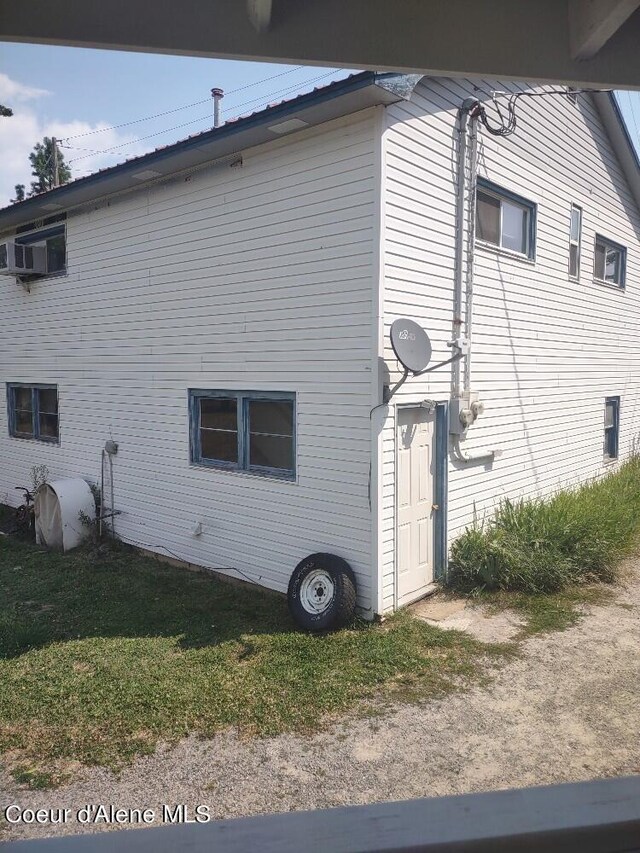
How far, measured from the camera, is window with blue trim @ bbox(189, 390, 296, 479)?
7375 mm

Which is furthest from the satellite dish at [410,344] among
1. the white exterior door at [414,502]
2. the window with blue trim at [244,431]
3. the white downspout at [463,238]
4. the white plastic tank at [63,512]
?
the white plastic tank at [63,512]

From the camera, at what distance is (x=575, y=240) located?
414 inches

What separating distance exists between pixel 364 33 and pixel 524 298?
769cm

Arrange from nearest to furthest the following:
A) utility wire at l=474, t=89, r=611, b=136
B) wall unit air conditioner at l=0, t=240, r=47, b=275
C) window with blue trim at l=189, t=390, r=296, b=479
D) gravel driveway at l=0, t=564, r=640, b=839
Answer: gravel driveway at l=0, t=564, r=640, b=839 < window with blue trim at l=189, t=390, r=296, b=479 < utility wire at l=474, t=89, r=611, b=136 < wall unit air conditioner at l=0, t=240, r=47, b=275

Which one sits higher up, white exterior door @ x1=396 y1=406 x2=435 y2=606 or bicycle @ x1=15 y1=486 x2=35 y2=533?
white exterior door @ x1=396 y1=406 x2=435 y2=606

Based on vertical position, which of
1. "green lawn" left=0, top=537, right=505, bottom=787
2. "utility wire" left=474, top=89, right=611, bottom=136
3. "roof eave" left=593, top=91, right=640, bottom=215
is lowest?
"green lawn" left=0, top=537, right=505, bottom=787

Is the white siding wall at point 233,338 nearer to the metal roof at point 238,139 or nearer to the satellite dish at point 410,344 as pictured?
the metal roof at point 238,139

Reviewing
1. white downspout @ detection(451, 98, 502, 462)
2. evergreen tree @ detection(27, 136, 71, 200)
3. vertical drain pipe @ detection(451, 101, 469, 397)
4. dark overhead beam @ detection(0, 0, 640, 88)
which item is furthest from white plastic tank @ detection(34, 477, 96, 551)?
evergreen tree @ detection(27, 136, 71, 200)

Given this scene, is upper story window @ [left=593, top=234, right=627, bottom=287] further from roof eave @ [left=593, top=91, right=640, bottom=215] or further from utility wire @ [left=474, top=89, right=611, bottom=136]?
utility wire @ [left=474, top=89, right=611, bottom=136]

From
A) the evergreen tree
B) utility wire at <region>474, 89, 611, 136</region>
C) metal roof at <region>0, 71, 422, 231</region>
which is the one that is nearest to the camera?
metal roof at <region>0, 71, 422, 231</region>

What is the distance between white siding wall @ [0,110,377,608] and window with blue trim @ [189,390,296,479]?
0.50 ft

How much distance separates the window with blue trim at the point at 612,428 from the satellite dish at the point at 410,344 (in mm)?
7618

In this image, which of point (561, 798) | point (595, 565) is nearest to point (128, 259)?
point (595, 565)

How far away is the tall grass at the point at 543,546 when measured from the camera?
7426 millimetres
